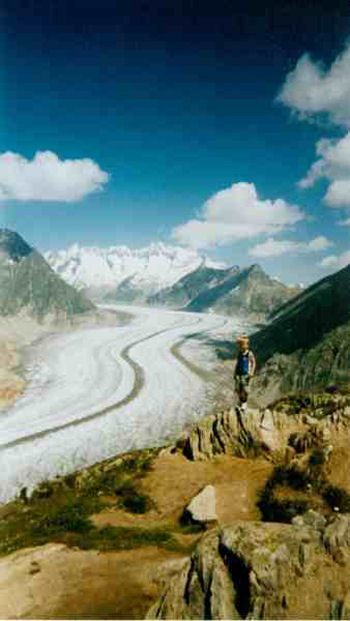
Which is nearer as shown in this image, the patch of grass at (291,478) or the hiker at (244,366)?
the patch of grass at (291,478)

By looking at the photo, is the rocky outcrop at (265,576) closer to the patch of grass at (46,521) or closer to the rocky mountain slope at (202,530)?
the rocky mountain slope at (202,530)

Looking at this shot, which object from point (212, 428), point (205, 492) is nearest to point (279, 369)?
point (212, 428)

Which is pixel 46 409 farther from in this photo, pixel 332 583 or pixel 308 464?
pixel 332 583

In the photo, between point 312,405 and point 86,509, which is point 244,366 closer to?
point 312,405

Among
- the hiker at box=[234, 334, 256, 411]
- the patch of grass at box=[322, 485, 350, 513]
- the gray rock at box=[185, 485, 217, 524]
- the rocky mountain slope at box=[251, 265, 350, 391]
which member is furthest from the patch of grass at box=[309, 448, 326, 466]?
the rocky mountain slope at box=[251, 265, 350, 391]

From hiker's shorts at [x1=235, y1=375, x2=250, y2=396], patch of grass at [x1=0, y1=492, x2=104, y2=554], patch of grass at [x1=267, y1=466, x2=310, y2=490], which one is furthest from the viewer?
hiker's shorts at [x1=235, y1=375, x2=250, y2=396]

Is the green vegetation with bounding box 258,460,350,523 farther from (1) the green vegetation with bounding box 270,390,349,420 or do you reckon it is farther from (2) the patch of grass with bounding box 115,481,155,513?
(1) the green vegetation with bounding box 270,390,349,420

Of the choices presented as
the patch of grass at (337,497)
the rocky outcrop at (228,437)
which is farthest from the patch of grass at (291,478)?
the rocky outcrop at (228,437)
